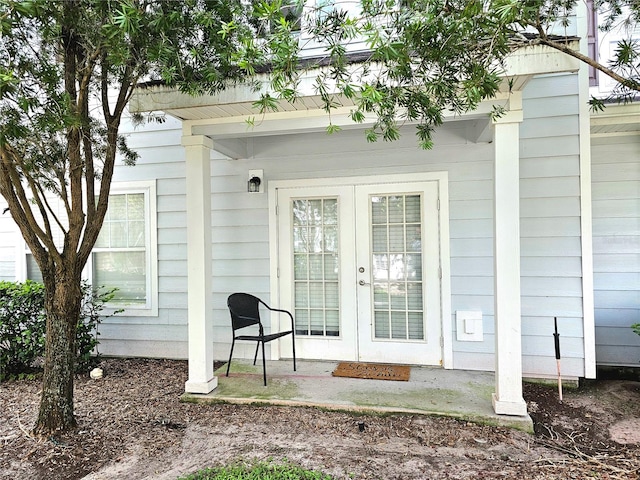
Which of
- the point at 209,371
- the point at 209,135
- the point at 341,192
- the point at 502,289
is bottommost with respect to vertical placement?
the point at 209,371

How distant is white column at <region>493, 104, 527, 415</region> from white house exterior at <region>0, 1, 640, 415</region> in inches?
0.4

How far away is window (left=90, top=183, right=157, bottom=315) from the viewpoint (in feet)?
16.1

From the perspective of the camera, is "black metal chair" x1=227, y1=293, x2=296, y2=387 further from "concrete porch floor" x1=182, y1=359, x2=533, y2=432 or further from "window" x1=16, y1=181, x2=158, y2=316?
"window" x1=16, y1=181, x2=158, y2=316

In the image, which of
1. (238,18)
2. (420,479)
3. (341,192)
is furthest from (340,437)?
(238,18)

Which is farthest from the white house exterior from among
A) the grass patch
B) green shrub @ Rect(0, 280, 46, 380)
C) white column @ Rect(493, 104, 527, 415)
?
the grass patch

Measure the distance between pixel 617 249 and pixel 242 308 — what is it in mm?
4002

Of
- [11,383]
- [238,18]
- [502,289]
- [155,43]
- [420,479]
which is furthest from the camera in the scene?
[11,383]

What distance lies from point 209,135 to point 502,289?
2821mm

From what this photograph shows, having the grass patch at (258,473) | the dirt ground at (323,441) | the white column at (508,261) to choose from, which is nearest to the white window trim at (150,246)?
the dirt ground at (323,441)

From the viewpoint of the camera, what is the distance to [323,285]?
459 cm

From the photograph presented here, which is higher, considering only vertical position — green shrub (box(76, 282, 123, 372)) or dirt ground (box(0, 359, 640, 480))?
green shrub (box(76, 282, 123, 372))

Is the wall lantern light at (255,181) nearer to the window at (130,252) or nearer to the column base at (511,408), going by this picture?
the window at (130,252)

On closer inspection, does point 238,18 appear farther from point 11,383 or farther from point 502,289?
point 11,383

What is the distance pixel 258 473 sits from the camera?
2389 millimetres
